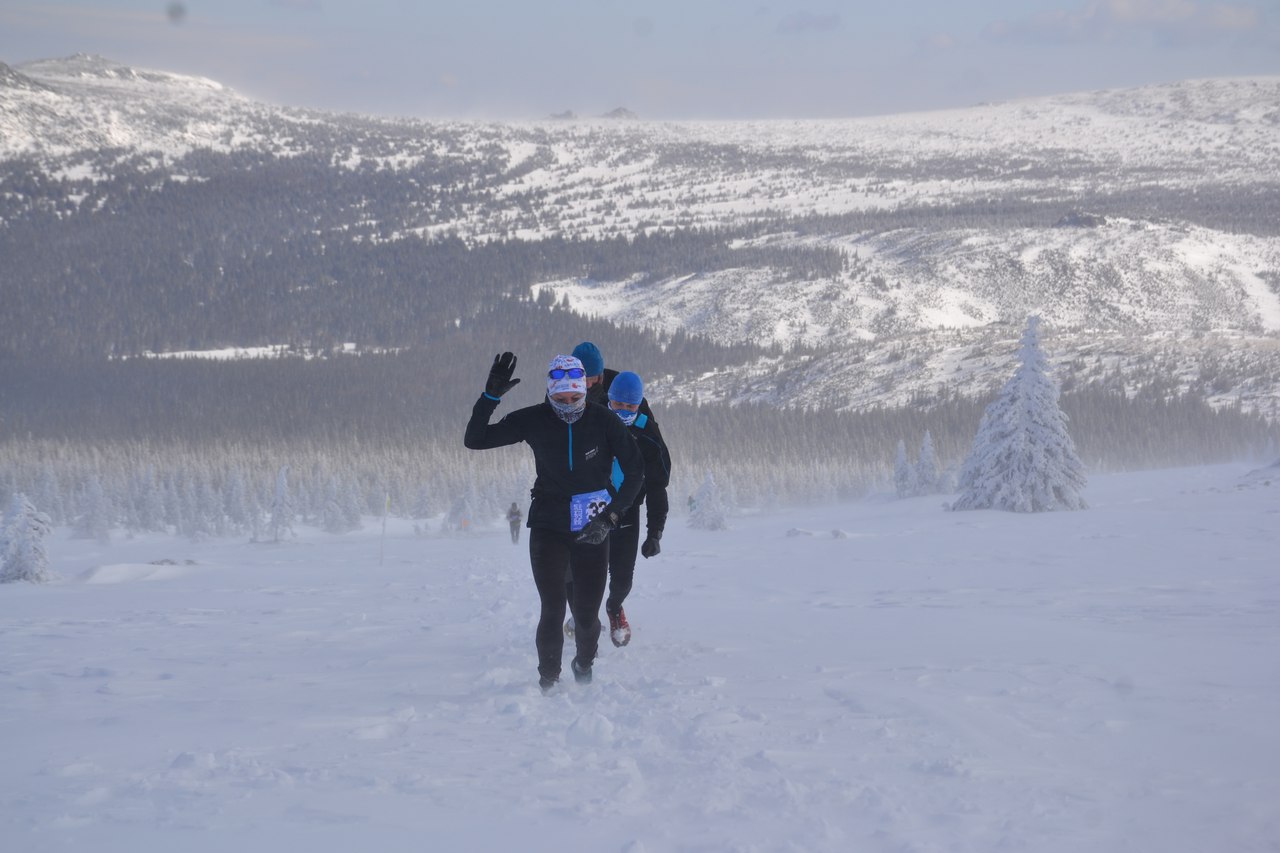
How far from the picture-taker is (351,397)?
522 ft

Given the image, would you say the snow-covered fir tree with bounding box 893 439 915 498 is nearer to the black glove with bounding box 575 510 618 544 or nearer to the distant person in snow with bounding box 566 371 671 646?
the distant person in snow with bounding box 566 371 671 646

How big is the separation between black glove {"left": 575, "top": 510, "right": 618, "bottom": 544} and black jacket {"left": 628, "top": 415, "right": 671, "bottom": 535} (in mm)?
1220

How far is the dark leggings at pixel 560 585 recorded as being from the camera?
807 cm

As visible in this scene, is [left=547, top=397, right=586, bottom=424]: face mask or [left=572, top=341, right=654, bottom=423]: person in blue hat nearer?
[left=547, top=397, right=586, bottom=424]: face mask

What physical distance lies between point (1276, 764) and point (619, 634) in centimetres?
530

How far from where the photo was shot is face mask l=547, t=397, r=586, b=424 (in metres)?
7.95

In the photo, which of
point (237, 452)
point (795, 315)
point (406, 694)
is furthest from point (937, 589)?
point (795, 315)

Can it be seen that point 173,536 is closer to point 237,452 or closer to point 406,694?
point 237,452

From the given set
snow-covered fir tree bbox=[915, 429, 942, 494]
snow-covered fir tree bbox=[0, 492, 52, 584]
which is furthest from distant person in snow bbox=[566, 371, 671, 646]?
snow-covered fir tree bbox=[915, 429, 942, 494]

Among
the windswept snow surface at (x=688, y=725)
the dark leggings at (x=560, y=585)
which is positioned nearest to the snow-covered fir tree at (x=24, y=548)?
the windswept snow surface at (x=688, y=725)

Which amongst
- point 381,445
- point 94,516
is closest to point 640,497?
point 94,516

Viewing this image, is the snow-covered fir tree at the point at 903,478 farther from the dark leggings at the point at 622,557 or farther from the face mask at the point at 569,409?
the face mask at the point at 569,409

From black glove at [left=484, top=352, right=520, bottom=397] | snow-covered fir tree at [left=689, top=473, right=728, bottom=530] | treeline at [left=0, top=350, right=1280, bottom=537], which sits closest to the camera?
black glove at [left=484, top=352, right=520, bottom=397]

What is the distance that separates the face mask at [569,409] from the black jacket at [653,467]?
1.33m
